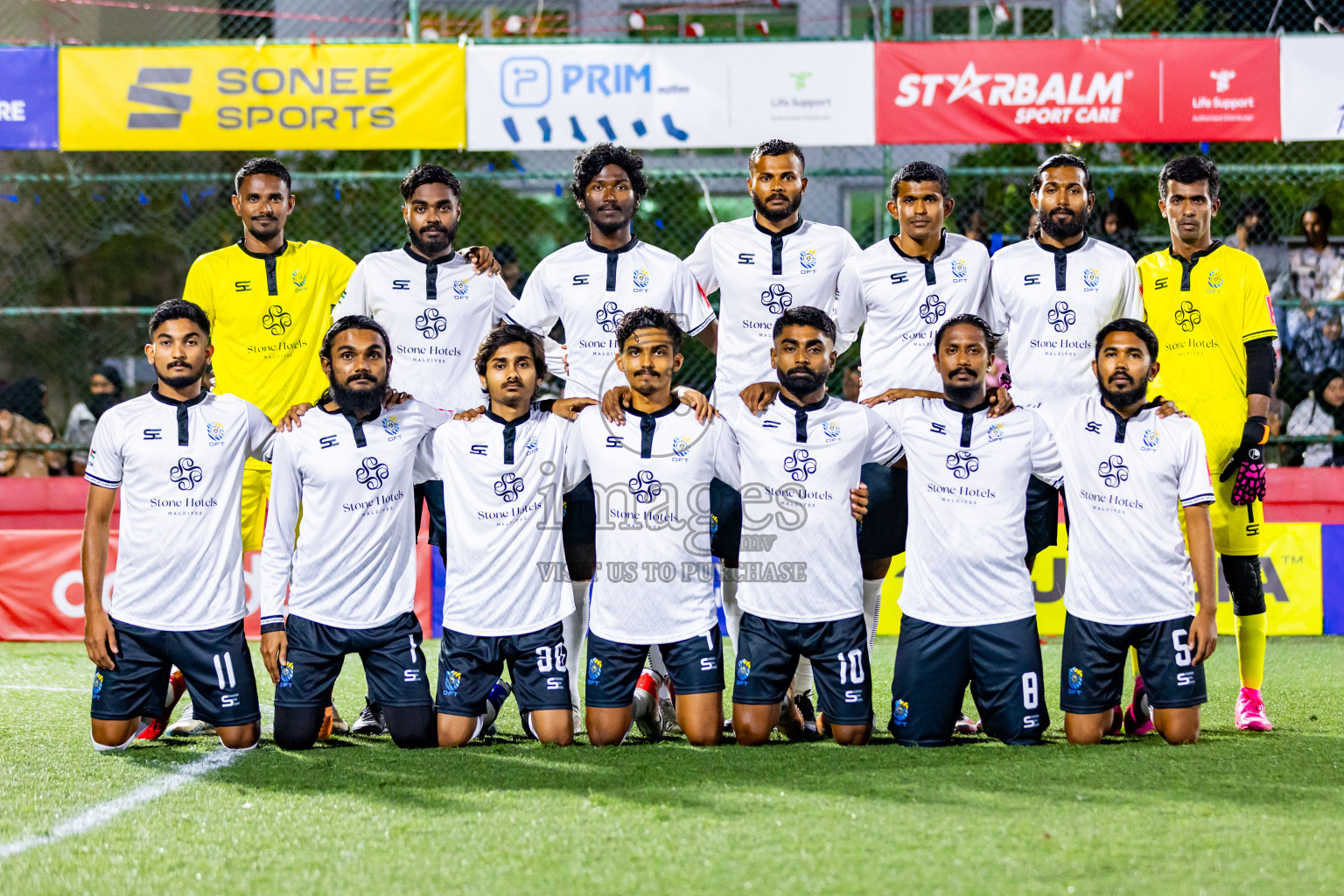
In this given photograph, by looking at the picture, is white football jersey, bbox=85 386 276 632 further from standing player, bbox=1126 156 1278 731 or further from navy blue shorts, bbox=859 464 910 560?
standing player, bbox=1126 156 1278 731

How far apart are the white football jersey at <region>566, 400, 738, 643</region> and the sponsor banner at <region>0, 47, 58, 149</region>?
6.62m

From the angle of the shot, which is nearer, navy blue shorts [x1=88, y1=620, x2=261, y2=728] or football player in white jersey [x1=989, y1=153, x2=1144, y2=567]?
navy blue shorts [x1=88, y1=620, x2=261, y2=728]

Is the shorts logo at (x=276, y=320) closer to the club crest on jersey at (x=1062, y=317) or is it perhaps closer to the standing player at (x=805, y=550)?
the standing player at (x=805, y=550)

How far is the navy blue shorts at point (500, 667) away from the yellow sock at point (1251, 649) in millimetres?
2850

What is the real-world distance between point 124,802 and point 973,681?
2.99 m

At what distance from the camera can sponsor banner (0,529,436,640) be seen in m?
9.03

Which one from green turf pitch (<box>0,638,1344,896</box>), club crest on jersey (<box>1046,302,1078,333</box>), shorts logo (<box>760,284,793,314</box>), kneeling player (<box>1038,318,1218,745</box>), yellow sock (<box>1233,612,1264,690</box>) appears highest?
shorts logo (<box>760,284,793,314</box>)

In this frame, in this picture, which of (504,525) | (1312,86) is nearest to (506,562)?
(504,525)

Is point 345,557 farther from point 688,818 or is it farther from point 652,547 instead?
point 688,818

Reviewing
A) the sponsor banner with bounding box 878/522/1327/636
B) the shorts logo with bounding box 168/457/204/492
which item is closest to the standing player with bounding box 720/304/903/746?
the shorts logo with bounding box 168/457/204/492

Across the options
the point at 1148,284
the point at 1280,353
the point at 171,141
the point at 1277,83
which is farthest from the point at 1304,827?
the point at 171,141

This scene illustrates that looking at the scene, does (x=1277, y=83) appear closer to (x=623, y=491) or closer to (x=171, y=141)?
(x=623, y=491)

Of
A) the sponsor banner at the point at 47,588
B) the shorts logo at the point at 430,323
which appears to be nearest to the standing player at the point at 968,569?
the shorts logo at the point at 430,323

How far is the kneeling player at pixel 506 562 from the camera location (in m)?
5.15
